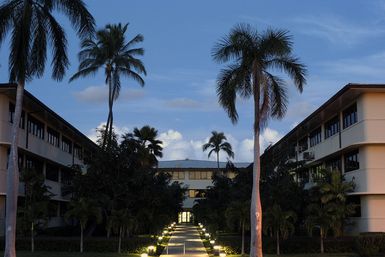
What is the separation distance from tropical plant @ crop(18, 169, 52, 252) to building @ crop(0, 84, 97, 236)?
51.7 inches

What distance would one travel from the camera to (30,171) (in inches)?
1363

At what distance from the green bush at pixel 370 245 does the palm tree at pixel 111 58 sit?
2061 centimetres

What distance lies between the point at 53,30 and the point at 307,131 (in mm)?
29020

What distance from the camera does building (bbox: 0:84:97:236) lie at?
33750 millimetres

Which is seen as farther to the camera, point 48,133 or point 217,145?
point 217,145

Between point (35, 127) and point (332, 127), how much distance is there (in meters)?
20.6

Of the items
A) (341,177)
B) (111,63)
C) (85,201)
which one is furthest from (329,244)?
(111,63)

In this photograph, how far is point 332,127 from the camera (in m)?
41.5

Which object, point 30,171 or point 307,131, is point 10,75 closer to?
point 30,171

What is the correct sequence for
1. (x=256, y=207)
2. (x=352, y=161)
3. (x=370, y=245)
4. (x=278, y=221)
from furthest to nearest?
(x=352, y=161), (x=278, y=221), (x=370, y=245), (x=256, y=207)

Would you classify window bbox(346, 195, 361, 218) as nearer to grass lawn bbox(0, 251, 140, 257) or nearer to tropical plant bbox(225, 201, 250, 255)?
tropical plant bbox(225, 201, 250, 255)

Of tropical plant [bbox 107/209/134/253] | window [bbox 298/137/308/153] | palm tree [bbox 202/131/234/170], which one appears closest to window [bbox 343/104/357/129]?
window [bbox 298/137/308/153]

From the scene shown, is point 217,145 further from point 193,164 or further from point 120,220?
point 120,220

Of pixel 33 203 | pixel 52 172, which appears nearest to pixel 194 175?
pixel 52 172
